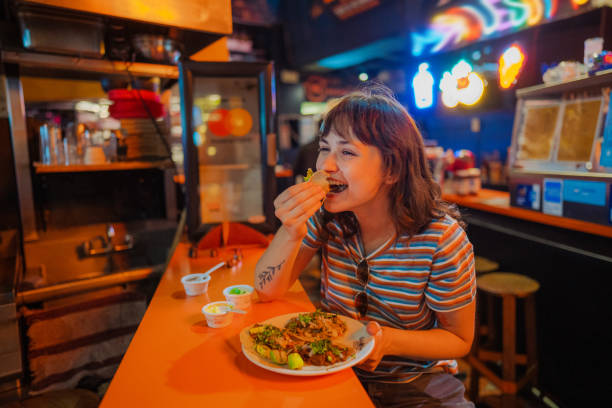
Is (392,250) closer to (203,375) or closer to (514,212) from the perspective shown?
(203,375)

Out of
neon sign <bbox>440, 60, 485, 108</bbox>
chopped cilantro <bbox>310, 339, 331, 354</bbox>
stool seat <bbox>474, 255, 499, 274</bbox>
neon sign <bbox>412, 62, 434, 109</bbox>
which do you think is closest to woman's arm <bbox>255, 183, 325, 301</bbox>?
chopped cilantro <bbox>310, 339, 331, 354</bbox>

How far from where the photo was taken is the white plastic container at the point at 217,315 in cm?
138

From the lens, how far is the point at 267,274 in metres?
1.57

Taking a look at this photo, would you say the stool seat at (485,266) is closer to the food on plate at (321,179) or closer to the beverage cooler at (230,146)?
the beverage cooler at (230,146)

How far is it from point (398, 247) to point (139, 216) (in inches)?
83.1

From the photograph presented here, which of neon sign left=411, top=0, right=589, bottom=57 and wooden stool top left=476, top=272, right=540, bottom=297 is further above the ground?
neon sign left=411, top=0, right=589, bottom=57

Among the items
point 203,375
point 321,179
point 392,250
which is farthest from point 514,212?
point 203,375

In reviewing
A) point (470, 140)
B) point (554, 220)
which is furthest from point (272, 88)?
point (470, 140)

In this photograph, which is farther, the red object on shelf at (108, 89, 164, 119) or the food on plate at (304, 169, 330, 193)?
the red object on shelf at (108, 89, 164, 119)

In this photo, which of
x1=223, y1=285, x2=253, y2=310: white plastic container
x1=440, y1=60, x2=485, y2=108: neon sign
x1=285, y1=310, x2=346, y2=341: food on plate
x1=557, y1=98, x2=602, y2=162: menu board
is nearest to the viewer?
x1=285, y1=310, x2=346, y2=341: food on plate

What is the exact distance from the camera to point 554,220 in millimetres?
2791

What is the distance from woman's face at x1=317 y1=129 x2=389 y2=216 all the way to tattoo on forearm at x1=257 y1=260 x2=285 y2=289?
315 millimetres

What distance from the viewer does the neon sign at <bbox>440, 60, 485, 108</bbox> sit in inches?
199

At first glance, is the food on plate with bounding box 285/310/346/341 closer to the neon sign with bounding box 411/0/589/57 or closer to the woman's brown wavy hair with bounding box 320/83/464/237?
the woman's brown wavy hair with bounding box 320/83/464/237
